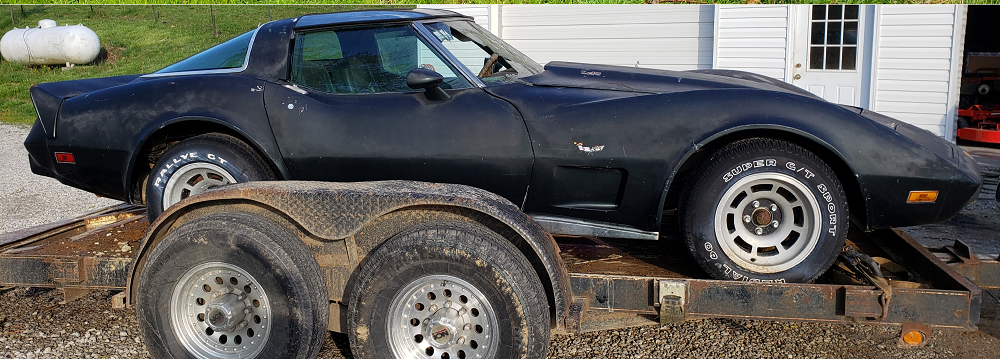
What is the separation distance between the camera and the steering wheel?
385 centimetres

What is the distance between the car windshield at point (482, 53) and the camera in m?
3.87

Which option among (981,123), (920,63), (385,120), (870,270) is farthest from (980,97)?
(385,120)

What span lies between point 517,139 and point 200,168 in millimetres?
1713

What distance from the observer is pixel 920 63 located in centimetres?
939

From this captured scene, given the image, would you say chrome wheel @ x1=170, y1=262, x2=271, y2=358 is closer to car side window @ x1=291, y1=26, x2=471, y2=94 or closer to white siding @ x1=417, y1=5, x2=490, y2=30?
car side window @ x1=291, y1=26, x2=471, y2=94

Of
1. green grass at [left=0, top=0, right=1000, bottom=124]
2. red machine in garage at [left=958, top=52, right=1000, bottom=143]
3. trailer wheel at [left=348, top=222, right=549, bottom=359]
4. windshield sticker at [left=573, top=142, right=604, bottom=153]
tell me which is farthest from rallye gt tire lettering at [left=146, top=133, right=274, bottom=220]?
green grass at [left=0, top=0, right=1000, bottom=124]

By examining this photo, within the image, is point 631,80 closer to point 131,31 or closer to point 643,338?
point 643,338

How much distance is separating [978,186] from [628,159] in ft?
5.22

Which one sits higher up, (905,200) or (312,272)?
(905,200)

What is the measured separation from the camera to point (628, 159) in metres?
3.36

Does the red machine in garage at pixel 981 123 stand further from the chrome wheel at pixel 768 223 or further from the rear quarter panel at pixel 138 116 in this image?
the rear quarter panel at pixel 138 116

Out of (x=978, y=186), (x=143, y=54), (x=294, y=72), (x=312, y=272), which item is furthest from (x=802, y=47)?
(x=143, y=54)

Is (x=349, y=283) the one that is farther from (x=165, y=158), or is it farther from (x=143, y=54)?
(x=143, y=54)

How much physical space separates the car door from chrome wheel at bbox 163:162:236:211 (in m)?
0.40
